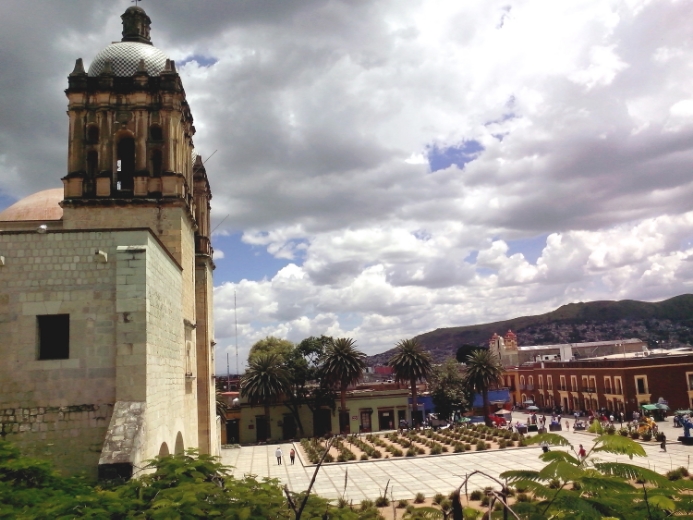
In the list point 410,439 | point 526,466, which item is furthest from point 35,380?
point 410,439

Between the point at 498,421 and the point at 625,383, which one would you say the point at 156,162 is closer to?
the point at 498,421

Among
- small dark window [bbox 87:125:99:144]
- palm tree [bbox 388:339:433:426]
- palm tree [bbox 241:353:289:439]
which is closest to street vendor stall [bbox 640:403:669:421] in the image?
palm tree [bbox 388:339:433:426]

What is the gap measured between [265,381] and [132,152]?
28024 millimetres

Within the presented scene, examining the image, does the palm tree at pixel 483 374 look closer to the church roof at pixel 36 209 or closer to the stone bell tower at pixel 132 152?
the stone bell tower at pixel 132 152

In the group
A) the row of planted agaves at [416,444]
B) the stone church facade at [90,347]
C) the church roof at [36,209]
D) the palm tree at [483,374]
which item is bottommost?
the row of planted agaves at [416,444]

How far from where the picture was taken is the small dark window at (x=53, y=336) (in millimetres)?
11109

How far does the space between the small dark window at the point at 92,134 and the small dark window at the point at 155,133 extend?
1.83 meters

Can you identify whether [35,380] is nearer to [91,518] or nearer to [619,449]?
[91,518]

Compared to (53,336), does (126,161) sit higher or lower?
higher

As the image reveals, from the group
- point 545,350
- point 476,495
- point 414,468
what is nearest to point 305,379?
point 414,468

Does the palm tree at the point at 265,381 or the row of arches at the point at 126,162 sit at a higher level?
the row of arches at the point at 126,162

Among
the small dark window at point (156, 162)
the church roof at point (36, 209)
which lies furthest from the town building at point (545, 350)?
the small dark window at point (156, 162)

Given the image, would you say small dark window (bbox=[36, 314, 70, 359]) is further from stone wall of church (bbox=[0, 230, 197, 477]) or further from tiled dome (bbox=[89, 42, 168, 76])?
tiled dome (bbox=[89, 42, 168, 76])

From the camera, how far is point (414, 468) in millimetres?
28656
